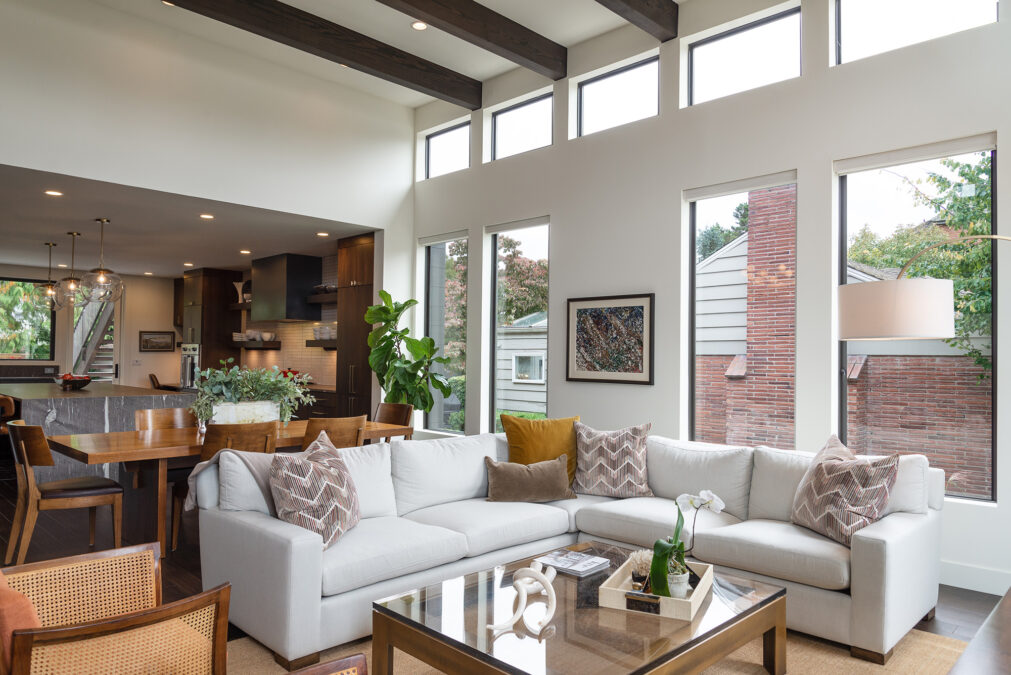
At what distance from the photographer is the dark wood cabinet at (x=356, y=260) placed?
748 cm

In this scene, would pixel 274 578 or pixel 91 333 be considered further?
pixel 91 333

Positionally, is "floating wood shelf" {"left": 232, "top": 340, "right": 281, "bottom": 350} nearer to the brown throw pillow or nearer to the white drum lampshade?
the brown throw pillow

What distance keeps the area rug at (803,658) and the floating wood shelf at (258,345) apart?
7.54m

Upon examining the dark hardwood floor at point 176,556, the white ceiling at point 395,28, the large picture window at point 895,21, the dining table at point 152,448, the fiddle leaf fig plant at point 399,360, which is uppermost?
the white ceiling at point 395,28

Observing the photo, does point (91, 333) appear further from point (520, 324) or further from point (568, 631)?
point (568, 631)

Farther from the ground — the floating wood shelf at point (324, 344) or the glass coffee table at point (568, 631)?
the floating wood shelf at point (324, 344)

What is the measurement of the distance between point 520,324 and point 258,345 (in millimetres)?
5385

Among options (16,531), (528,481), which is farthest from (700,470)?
(16,531)

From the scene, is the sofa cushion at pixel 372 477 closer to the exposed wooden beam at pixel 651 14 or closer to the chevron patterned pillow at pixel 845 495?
the chevron patterned pillow at pixel 845 495

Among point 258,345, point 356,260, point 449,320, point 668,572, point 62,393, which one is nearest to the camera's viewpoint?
point 668,572

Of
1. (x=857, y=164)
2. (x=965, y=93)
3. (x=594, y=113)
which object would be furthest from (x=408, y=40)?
(x=965, y=93)

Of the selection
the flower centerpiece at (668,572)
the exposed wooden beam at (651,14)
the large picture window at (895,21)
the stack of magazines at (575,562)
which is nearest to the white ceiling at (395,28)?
the exposed wooden beam at (651,14)

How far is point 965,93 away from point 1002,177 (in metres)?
0.55

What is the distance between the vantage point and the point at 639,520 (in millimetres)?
3633
